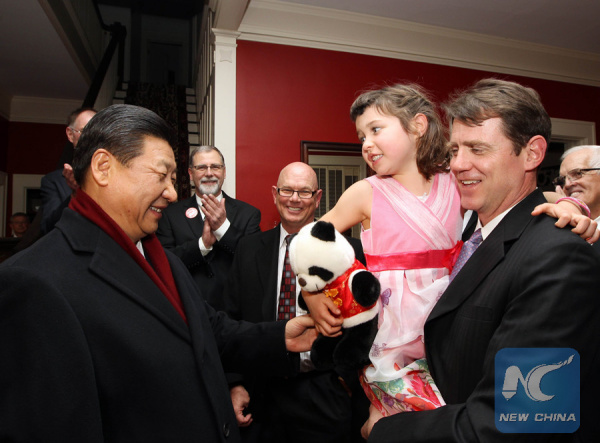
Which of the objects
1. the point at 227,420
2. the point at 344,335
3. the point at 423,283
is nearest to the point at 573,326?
the point at 423,283

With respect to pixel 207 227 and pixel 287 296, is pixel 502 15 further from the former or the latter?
pixel 287 296

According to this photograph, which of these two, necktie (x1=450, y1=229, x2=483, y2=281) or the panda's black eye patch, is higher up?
necktie (x1=450, y1=229, x2=483, y2=281)

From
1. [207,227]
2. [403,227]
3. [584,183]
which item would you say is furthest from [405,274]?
[584,183]

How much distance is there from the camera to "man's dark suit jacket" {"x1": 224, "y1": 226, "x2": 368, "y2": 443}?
5.75ft

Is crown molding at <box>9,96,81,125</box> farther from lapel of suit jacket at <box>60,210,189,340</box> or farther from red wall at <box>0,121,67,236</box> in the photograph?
lapel of suit jacket at <box>60,210,189,340</box>

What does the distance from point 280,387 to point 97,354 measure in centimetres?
105

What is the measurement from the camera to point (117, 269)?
1011 mm

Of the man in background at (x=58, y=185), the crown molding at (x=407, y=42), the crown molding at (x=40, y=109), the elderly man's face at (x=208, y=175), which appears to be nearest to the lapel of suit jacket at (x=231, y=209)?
the elderly man's face at (x=208, y=175)

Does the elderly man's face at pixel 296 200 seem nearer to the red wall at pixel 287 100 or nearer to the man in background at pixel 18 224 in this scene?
the red wall at pixel 287 100

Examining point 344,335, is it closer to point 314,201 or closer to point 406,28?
point 314,201

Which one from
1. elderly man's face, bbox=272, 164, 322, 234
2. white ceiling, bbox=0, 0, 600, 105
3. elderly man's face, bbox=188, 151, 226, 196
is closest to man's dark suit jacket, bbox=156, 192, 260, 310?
elderly man's face, bbox=188, 151, 226, 196

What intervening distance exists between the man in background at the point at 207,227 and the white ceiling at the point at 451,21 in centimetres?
180

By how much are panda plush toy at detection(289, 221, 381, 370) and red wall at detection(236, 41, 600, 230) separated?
322cm

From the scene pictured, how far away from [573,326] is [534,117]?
54cm
